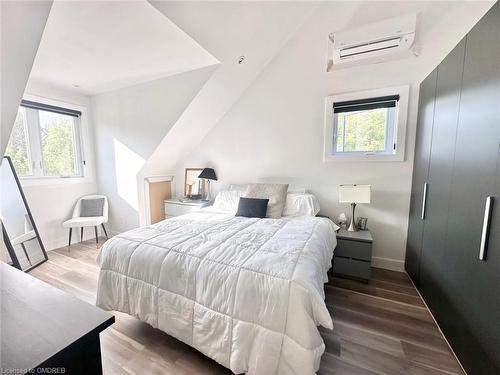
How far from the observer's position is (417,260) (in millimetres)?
2119

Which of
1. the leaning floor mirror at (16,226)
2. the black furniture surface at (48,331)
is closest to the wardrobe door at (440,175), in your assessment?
the black furniture surface at (48,331)

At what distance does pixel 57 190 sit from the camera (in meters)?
3.25

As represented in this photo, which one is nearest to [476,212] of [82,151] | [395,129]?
[395,129]

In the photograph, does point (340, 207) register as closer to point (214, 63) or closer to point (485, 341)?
point (485, 341)

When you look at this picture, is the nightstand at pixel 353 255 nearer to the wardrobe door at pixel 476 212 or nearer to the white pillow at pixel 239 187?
the wardrobe door at pixel 476 212

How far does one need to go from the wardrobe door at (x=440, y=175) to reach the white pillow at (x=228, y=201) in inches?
78.5

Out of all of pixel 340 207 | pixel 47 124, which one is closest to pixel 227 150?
pixel 340 207

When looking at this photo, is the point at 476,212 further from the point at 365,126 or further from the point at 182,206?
the point at 182,206

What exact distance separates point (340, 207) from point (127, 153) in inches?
126

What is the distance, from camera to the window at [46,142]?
2891 millimetres

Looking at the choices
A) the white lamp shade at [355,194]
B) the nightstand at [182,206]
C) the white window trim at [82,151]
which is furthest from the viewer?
the nightstand at [182,206]

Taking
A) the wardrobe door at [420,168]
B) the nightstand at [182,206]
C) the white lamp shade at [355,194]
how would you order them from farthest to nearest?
the nightstand at [182,206], the white lamp shade at [355,194], the wardrobe door at [420,168]

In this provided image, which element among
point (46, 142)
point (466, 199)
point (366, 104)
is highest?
point (366, 104)

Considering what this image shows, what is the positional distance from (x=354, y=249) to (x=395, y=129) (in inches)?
55.2
